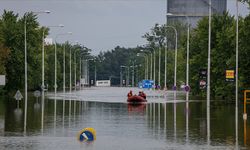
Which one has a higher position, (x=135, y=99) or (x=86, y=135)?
(x=86, y=135)

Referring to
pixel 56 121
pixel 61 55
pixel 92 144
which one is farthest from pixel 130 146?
pixel 61 55

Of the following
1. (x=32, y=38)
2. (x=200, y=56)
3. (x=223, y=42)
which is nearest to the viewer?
(x=223, y=42)

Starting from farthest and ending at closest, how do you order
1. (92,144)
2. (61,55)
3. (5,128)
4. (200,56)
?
1. (61,55)
2. (200,56)
3. (5,128)
4. (92,144)

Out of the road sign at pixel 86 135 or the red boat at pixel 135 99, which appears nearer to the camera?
the road sign at pixel 86 135

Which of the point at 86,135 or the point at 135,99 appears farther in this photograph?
the point at 135,99

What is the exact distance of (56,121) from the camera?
112 ft

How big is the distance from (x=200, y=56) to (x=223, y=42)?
9.31 metres

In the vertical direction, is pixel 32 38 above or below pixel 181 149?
above

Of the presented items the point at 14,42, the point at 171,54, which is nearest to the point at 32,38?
the point at 14,42

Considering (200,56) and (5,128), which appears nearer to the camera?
(5,128)

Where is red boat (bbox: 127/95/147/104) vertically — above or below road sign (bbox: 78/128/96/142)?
below

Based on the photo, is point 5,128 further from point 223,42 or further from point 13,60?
point 13,60

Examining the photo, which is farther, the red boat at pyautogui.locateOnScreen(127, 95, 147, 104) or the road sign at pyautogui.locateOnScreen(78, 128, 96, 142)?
the red boat at pyautogui.locateOnScreen(127, 95, 147, 104)

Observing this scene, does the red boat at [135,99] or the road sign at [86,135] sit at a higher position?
the road sign at [86,135]
